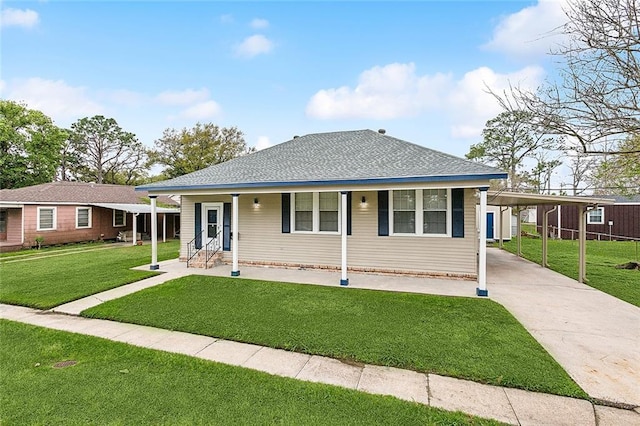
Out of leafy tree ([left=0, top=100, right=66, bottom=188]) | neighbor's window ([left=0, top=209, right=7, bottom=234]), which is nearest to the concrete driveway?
neighbor's window ([left=0, top=209, right=7, bottom=234])

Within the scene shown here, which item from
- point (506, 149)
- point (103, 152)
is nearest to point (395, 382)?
point (506, 149)

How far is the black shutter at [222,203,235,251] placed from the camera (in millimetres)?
10332

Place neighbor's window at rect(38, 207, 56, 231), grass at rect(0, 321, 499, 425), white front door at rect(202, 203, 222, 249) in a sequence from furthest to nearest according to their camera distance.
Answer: neighbor's window at rect(38, 207, 56, 231) → white front door at rect(202, 203, 222, 249) → grass at rect(0, 321, 499, 425)

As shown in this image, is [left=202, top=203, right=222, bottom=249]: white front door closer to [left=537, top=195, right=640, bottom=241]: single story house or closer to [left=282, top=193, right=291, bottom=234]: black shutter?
[left=282, top=193, right=291, bottom=234]: black shutter

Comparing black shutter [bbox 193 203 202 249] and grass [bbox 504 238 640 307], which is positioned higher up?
black shutter [bbox 193 203 202 249]

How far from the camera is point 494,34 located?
868cm

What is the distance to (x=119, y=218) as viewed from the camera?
63.1 ft

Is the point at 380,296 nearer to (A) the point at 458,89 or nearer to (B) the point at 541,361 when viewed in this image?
(B) the point at 541,361

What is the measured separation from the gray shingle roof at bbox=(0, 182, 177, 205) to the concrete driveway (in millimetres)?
18076

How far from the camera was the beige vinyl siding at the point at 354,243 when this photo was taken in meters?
8.02

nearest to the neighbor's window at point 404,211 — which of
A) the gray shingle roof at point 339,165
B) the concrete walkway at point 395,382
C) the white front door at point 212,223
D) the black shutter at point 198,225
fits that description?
the gray shingle roof at point 339,165

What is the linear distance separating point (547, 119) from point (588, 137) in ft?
2.33

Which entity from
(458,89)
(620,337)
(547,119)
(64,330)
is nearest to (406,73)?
(458,89)

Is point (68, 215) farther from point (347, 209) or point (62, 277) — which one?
point (347, 209)
